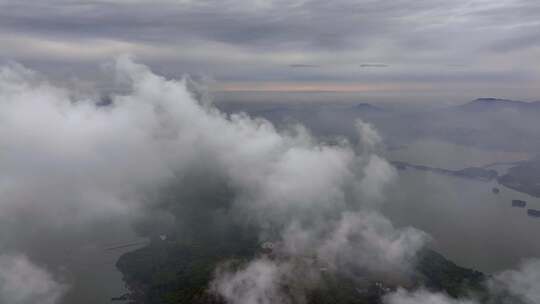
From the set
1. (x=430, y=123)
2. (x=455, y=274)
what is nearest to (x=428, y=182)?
(x=455, y=274)

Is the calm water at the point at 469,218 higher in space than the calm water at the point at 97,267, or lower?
lower

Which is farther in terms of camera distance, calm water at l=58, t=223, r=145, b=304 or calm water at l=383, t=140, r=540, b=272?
calm water at l=383, t=140, r=540, b=272

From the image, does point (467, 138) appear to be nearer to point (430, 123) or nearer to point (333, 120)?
point (430, 123)

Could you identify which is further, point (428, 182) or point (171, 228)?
point (428, 182)

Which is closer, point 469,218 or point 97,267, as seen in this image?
point 97,267

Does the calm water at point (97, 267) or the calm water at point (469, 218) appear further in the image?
the calm water at point (469, 218)

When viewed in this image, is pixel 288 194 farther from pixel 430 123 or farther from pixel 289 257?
pixel 430 123

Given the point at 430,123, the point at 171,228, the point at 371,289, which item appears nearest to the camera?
the point at 371,289

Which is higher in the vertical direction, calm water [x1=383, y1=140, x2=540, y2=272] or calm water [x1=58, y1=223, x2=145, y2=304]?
calm water [x1=58, y1=223, x2=145, y2=304]

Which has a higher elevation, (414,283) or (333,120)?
(333,120)

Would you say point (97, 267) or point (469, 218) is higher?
point (97, 267)

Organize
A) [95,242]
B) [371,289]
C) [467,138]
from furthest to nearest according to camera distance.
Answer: [467,138]
[95,242]
[371,289]
